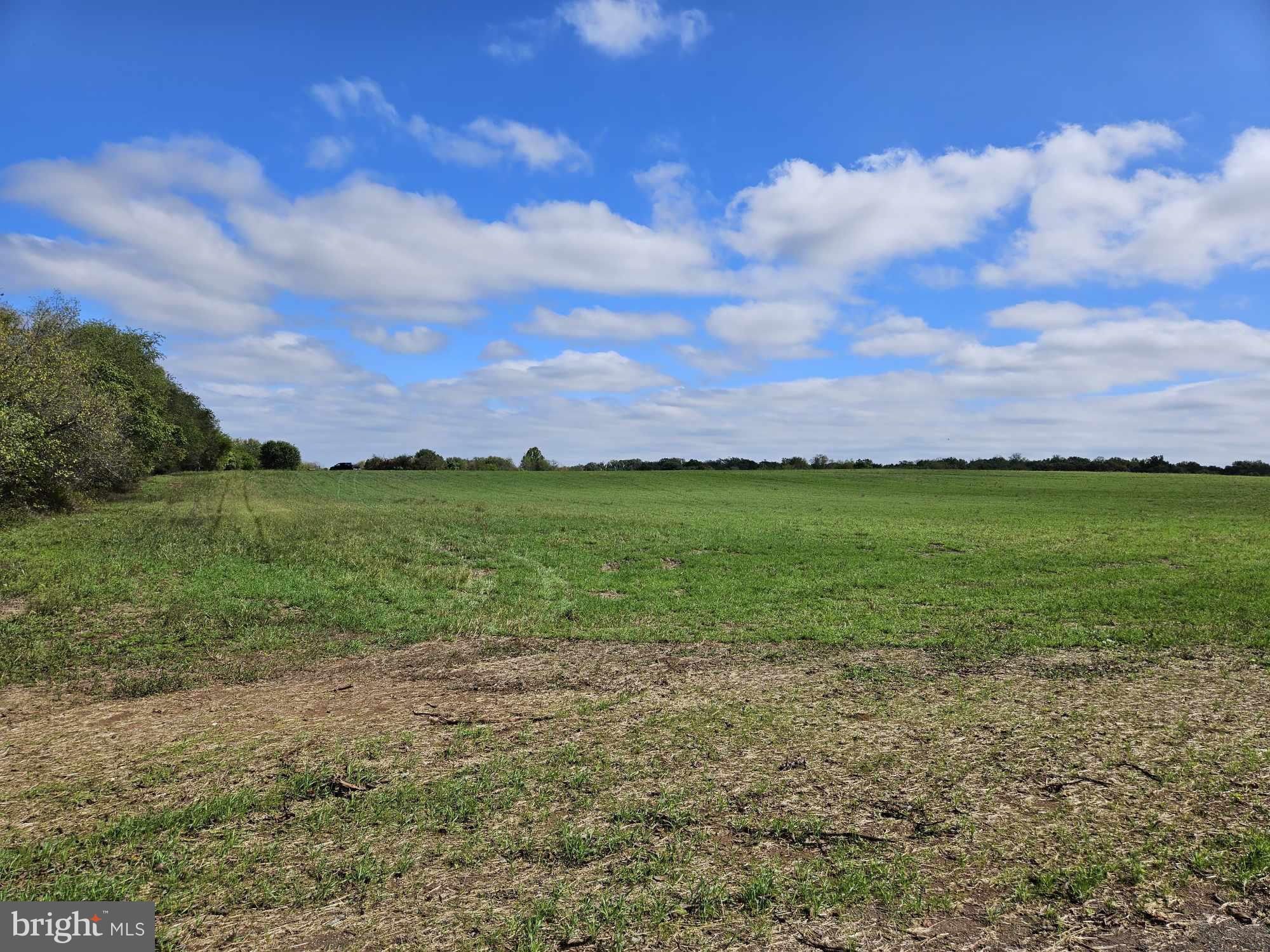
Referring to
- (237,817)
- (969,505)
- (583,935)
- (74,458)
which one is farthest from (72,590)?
(969,505)

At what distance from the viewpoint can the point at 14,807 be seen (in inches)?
264

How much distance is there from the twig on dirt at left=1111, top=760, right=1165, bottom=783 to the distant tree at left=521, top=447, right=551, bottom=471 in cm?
12238

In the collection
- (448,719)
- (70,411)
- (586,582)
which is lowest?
(448,719)

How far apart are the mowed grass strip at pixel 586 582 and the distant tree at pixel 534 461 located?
88285 millimetres

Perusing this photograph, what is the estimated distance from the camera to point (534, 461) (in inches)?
5389

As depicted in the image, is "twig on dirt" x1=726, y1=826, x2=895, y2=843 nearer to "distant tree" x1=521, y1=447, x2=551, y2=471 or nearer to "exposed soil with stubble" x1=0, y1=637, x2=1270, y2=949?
"exposed soil with stubble" x1=0, y1=637, x2=1270, y2=949

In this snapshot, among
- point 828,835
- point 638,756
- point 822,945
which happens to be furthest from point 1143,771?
point 638,756

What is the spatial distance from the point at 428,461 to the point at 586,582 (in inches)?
4691

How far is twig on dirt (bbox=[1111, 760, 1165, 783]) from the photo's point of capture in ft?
22.4

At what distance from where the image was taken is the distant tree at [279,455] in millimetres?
159000

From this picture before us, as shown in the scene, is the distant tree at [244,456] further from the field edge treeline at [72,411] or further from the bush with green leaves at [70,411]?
the bush with green leaves at [70,411]

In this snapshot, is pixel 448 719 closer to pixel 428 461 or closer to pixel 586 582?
pixel 586 582

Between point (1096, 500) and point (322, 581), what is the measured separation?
199 feet

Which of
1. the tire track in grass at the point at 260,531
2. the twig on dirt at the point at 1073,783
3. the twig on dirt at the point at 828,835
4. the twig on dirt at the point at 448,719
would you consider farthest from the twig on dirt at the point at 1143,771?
the tire track in grass at the point at 260,531
